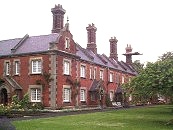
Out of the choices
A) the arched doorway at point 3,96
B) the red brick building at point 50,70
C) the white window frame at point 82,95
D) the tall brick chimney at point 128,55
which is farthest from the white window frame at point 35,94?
the tall brick chimney at point 128,55

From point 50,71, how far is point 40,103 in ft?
13.1

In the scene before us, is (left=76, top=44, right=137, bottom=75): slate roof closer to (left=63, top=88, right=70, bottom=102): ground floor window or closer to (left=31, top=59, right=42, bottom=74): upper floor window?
(left=63, top=88, right=70, bottom=102): ground floor window

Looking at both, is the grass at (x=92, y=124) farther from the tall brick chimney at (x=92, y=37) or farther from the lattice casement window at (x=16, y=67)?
the tall brick chimney at (x=92, y=37)

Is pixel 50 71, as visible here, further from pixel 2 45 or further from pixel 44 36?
pixel 2 45

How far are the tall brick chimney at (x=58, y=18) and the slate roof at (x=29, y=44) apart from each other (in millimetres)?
2059


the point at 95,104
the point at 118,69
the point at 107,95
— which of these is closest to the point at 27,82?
the point at 95,104

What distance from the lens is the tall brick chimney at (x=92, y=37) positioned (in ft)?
193

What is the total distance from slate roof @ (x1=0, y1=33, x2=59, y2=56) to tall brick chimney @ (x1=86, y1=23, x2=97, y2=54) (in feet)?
44.9

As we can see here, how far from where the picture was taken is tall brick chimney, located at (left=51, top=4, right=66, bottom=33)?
46.9m

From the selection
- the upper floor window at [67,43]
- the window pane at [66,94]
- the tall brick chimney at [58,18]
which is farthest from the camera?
the tall brick chimney at [58,18]

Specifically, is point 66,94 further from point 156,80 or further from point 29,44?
point 156,80

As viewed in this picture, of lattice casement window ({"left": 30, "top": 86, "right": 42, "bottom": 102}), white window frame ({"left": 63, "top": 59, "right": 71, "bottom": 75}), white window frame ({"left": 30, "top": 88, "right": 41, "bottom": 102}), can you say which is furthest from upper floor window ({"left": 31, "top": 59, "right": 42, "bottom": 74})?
white window frame ({"left": 63, "top": 59, "right": 71, "bottom": 75})

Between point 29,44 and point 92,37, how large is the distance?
634 inches

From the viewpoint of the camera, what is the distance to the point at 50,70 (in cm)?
4162
